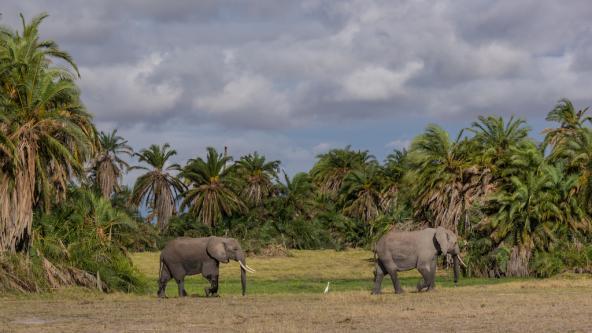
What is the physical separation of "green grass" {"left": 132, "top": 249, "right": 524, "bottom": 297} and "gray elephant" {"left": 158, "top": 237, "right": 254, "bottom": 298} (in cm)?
161

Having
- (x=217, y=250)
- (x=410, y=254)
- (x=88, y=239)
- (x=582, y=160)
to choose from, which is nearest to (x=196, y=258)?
(x=217, y=250)

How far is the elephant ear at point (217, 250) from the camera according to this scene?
91.7 ft

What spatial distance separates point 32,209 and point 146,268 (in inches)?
700

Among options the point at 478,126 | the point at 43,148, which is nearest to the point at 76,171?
the point at 43,148

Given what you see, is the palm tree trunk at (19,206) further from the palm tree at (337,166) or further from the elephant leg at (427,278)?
the palm tree at (337,166)

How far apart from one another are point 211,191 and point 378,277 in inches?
1561

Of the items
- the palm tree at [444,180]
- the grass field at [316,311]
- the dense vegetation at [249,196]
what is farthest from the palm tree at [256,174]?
the grass field at [316,311]

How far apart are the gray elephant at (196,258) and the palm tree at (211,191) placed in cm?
3685

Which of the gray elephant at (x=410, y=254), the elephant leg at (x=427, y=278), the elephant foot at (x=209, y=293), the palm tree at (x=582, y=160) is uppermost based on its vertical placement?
the palm tree at (x=582, y=160)

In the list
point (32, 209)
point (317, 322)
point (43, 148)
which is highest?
point (43, 148)

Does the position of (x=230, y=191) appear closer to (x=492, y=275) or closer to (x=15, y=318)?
(x=492, y=275)

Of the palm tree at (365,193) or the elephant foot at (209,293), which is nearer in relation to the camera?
the elephant foot at (209,293)

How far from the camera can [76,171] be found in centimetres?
3141

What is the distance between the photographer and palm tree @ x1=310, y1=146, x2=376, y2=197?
80.1m
